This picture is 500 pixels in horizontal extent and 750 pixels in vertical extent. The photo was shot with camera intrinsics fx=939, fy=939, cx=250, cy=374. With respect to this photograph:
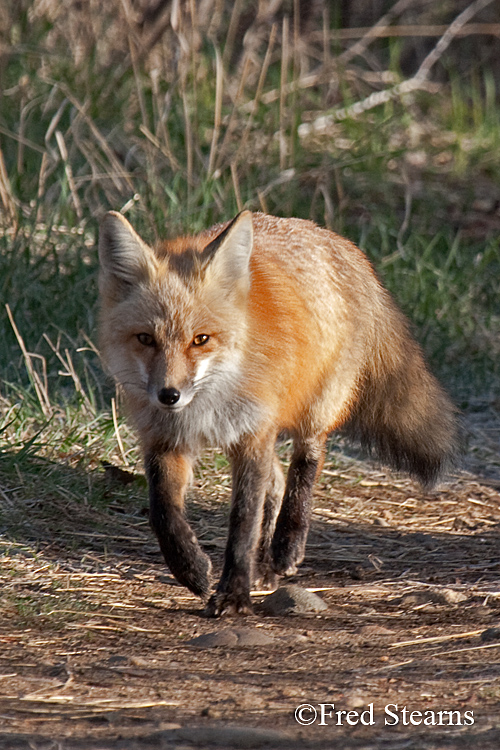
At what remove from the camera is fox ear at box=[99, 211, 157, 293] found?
10.9 ft

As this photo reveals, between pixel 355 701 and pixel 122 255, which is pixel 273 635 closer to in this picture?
pixel 355 701

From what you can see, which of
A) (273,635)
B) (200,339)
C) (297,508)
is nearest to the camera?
(273,635)

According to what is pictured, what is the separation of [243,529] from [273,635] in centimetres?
43

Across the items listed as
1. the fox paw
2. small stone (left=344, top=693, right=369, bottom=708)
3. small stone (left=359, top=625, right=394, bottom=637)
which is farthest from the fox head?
small stone (left=344, top=693, right=369, bottom=708)

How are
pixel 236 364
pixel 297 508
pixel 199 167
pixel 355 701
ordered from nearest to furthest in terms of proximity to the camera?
pixel 355 701
pixel 236 364
pixel 297 508
pixel 199 167

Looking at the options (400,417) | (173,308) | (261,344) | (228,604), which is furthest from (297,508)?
(173,308)

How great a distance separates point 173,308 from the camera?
326 cm

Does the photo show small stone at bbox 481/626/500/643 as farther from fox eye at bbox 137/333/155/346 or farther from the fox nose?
fox eye at bbox 137/333/155/346

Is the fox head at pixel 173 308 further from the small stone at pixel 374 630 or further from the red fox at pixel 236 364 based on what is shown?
the small stone at pixel 374 630

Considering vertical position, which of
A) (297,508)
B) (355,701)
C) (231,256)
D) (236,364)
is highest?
(231,256)

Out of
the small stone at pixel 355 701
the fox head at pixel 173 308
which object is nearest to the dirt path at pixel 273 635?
the small stone at pixel 355 701

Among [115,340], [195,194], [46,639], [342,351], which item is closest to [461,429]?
[342,351]

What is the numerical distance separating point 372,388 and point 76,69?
466 centimetres

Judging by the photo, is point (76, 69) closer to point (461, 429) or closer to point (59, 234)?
point (59, 234)
